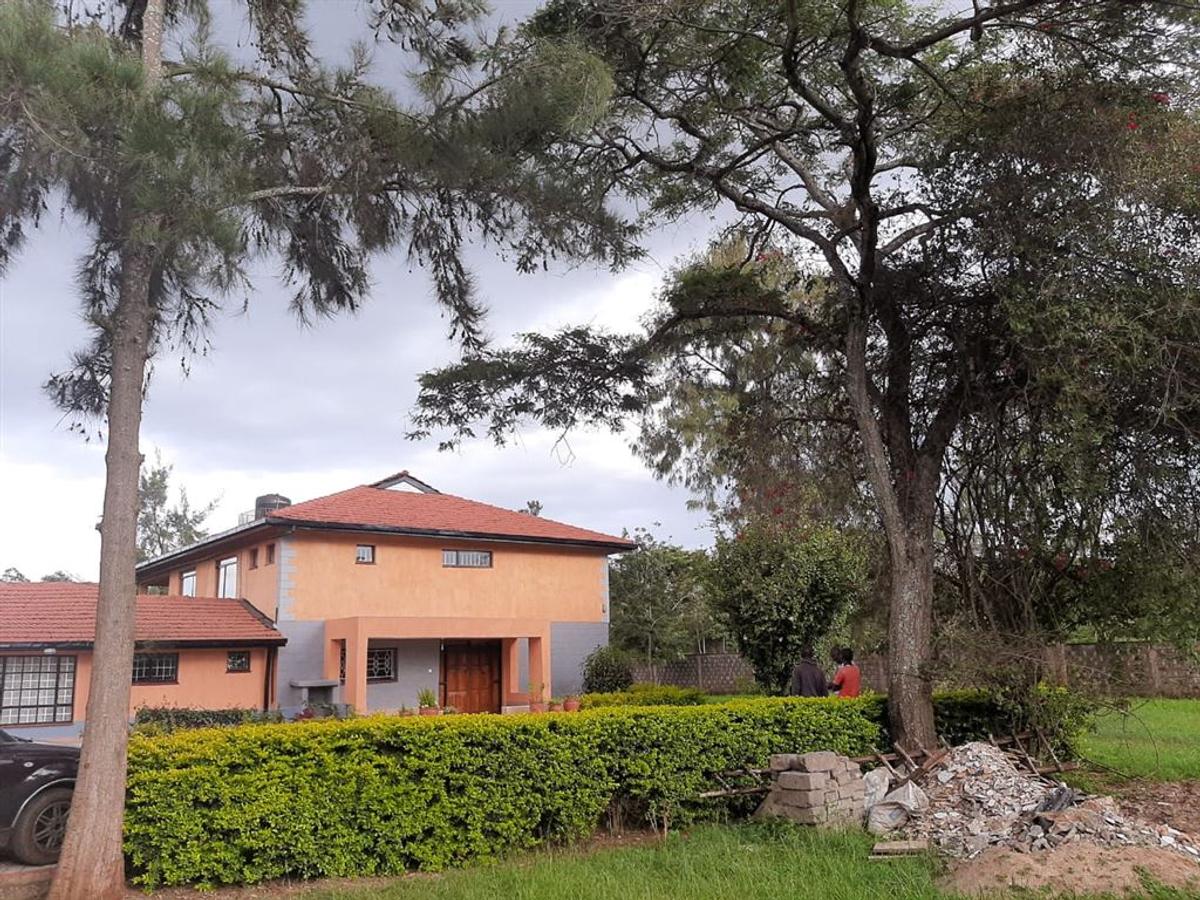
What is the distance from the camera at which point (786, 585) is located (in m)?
15.6

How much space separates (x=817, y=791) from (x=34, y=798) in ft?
22.1

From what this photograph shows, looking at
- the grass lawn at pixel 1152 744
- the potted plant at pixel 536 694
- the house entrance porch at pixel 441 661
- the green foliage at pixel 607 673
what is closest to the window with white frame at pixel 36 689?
the house entrance porch at pixel 441 661

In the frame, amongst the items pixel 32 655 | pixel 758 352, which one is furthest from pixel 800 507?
pixel 32 655

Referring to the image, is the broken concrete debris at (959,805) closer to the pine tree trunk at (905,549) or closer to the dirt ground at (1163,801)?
the dirt ground at (1163,801)

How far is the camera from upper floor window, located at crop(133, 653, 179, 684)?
1755cm

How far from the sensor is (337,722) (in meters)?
7.68

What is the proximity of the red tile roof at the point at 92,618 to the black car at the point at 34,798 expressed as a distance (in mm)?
9317

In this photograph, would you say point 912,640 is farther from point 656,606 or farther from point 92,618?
point 656,606

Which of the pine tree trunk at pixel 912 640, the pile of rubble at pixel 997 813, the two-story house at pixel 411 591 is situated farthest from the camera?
the two-story house at pixel 411 591

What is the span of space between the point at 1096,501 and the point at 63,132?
9709 millimetres

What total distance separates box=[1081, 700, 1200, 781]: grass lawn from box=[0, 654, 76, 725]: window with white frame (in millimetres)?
17055

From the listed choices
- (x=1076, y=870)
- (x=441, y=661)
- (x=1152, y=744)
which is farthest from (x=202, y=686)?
(x=1152, y=744)

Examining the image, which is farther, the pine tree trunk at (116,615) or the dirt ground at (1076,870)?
the pine tree trunk at (116,615)

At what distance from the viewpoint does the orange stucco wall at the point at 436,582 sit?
19500 millimetres
